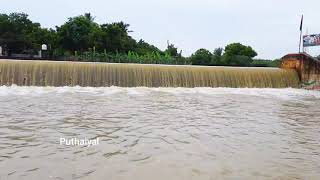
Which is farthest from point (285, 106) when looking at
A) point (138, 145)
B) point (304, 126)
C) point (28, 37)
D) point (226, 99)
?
point (28, 37)

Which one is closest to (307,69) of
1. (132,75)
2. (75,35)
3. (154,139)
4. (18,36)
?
(132,75)

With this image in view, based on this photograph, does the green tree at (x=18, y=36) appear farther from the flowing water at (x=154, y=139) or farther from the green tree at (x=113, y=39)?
the flowing water at (x=154, y=139)

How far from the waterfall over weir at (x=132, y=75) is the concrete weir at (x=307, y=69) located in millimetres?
399

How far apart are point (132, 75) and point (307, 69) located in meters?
8.37

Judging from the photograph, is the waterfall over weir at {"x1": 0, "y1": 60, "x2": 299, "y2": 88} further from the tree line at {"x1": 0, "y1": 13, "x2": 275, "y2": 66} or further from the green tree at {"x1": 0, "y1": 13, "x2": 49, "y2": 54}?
the green tree at {"x1": 0, "y1": 13, "x2": 49, "y2": 54}

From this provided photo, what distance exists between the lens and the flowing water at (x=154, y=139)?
5.21 m

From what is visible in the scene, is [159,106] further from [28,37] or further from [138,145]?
[28,37]

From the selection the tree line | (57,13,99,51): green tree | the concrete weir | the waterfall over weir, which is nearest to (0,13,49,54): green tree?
the tree line

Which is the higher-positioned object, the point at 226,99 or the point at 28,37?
the point at 28,37

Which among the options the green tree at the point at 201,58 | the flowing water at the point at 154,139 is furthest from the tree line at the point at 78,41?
the flowing water at the point at 154,139

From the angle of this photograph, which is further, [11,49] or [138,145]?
[11,49]

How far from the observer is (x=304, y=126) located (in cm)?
898

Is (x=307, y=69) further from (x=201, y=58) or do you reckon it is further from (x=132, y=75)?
(x=201, y=58)

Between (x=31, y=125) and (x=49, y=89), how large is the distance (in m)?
6.90
